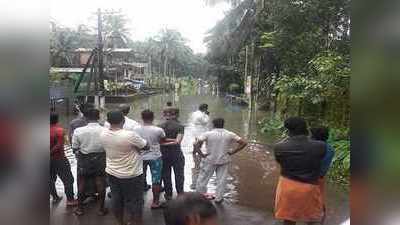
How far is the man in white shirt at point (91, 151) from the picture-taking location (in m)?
5.08

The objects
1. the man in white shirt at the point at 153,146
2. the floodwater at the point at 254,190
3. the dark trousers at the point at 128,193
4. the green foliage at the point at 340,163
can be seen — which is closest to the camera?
the dark trousers at the point at 128,193

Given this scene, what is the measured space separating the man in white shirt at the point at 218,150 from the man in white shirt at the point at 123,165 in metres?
1.35

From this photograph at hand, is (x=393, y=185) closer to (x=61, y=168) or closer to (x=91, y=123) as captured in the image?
(x=91, y=123)

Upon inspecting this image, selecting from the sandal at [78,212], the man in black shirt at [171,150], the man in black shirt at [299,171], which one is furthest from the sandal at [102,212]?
the man in black shirt at [299,171]

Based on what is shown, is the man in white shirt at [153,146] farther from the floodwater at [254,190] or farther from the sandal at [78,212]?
the sandal at [78,212]

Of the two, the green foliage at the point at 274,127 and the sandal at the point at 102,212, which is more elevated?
the sandal at the point at 102,212

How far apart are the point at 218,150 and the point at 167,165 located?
65 cm

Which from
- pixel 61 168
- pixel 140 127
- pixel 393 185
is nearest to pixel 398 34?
pixel 393 185

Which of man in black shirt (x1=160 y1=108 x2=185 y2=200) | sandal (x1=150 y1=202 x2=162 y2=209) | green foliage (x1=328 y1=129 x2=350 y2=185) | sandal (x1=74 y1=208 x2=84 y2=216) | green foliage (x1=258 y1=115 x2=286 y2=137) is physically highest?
man in black shirt (x1=160 y1=108 x2=185 y2=200)

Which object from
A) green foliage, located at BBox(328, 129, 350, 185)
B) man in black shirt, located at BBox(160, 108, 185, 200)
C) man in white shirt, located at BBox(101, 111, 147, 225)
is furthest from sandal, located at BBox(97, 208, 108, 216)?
green foliage, located at BBox(328, 129, 350, 185)

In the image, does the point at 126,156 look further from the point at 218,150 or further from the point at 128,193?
the point at 218,150

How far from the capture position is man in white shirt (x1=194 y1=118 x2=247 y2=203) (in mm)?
5570

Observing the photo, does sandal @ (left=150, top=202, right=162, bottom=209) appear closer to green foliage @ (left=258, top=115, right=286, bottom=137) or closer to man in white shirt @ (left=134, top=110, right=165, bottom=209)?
man in white shirt @ (left=134, top=110, right=165, bottom=209)

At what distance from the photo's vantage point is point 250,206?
5.93m
